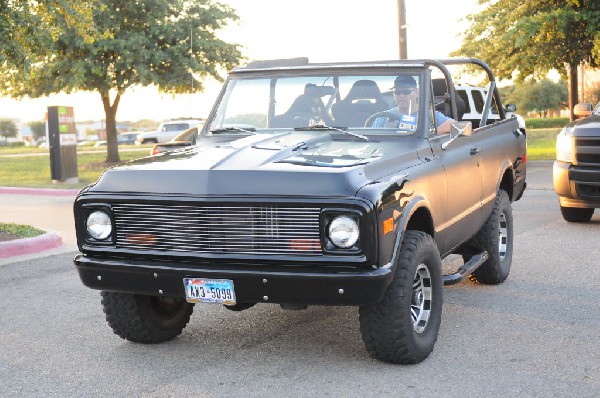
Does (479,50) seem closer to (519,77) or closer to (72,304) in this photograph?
(519,77)

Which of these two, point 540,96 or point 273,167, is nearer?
point 273,167

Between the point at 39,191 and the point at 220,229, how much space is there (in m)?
16.2

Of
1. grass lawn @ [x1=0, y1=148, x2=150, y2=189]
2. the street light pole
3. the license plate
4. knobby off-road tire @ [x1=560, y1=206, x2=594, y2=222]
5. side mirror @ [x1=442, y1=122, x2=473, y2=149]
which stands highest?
the street light pole

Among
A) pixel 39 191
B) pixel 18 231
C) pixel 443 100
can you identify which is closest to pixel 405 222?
pixel 443 100

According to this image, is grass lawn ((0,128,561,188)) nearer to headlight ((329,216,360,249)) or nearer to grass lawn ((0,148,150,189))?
grass lawn ((0,148,150,189))

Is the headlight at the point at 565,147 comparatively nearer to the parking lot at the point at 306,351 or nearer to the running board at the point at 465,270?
the parking lot at the point at 306,351

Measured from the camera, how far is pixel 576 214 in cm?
1216

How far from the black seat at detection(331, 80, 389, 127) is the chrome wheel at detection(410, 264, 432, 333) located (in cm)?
130

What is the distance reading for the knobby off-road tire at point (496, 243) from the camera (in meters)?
7.72

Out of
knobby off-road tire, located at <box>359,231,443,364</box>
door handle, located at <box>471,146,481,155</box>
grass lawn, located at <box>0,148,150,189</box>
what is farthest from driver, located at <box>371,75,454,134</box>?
grass lawn, located at <box>0,148,150,189</box>

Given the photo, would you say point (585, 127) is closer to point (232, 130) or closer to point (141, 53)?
point (232, 130)

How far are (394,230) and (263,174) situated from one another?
2.74 feet

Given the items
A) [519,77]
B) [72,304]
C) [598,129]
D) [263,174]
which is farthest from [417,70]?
[519,77]

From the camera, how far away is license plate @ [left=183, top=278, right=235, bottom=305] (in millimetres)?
5152
